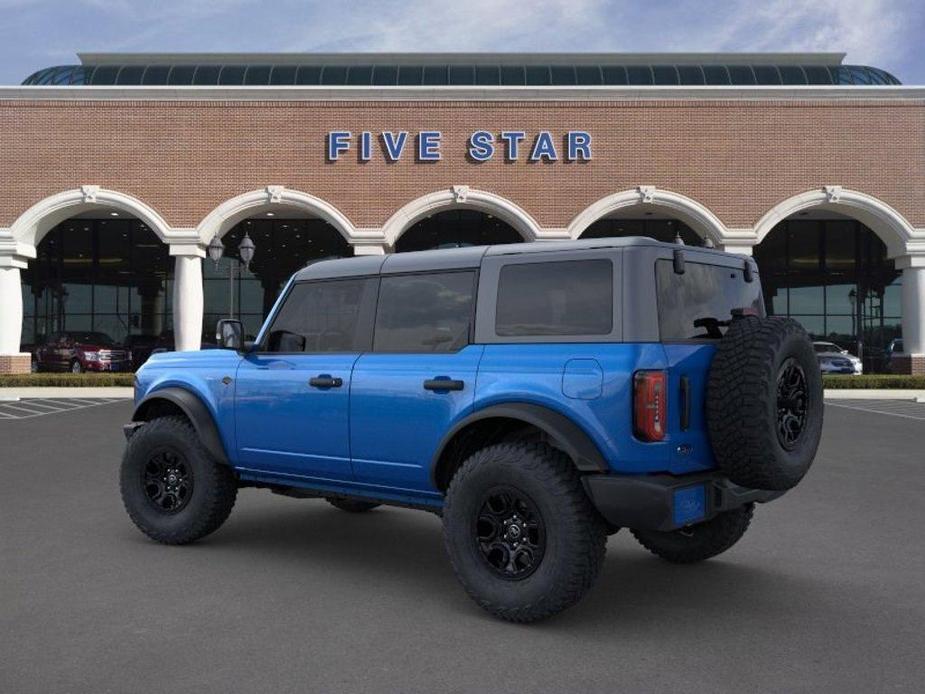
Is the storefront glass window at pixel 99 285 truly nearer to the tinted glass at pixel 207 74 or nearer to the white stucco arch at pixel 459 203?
the tinted glass at pixel 207 74

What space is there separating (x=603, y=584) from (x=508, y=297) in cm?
197

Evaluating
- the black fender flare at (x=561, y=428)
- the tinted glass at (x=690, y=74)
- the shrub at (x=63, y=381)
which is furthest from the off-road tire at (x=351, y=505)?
the tinted glass at (x=690, y=74)

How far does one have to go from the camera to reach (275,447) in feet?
19.5

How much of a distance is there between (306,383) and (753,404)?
289 cm

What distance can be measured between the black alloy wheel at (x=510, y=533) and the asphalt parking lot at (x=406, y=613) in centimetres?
33

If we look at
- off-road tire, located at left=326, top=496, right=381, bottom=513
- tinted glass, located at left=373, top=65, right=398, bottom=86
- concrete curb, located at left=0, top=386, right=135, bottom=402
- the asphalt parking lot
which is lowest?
the asphalt parking lot

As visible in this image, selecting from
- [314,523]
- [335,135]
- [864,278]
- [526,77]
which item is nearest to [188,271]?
[335,135]

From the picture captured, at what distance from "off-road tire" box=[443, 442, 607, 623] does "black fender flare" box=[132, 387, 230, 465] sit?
2217mm

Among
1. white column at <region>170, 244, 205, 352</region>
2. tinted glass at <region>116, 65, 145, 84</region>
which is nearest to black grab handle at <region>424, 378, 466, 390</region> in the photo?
white column at <region>170, 244, 205, 352</region>

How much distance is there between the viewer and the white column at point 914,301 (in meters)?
27.6

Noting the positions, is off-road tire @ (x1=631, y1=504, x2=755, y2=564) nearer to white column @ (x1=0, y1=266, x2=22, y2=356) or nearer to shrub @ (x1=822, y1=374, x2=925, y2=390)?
shrub @ (x1=822, y1=374, x2=925, y2=390)

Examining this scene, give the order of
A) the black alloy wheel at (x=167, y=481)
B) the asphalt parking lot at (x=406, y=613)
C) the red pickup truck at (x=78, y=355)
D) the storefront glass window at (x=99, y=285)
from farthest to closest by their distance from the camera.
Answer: the storefront glass window at (x=99, y=285), the red pickup truck at (x=78, y=355), the black alloy wheel at (x=167, y=481), the asphalt parking lot at (x=406, y=613)

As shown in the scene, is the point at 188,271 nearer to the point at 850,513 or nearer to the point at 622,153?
the point at 622,153

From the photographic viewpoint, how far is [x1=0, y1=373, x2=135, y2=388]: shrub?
2544 cm
